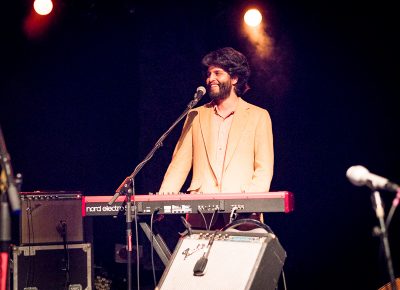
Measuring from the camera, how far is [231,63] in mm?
4816

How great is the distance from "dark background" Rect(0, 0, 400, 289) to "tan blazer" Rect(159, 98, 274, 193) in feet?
2.89

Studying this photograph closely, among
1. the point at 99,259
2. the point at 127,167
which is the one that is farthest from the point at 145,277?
the point at 127,167

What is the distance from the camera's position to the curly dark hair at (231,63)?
481 centimetres

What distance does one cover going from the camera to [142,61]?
20.0 feet

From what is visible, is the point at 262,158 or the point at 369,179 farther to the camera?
the point at 262,158

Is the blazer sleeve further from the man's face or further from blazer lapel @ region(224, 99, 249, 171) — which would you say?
the man's face

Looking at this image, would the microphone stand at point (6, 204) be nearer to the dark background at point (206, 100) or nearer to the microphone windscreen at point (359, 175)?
the microphone windscreen at point (359, 175)

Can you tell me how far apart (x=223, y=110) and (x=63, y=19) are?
8.26 feet

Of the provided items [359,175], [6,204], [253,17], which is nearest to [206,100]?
[253,17]

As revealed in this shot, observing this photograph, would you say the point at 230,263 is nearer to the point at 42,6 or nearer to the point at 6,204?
the point at 6,204

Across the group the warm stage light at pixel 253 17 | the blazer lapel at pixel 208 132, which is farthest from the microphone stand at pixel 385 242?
the warm stage light at pixel 253 17

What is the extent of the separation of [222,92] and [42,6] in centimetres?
239

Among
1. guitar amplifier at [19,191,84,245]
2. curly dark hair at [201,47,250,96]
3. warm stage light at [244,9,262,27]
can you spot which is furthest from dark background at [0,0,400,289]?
guitar amplifier at [19,191,84,245]

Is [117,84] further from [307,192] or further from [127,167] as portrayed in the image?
[307,192]
